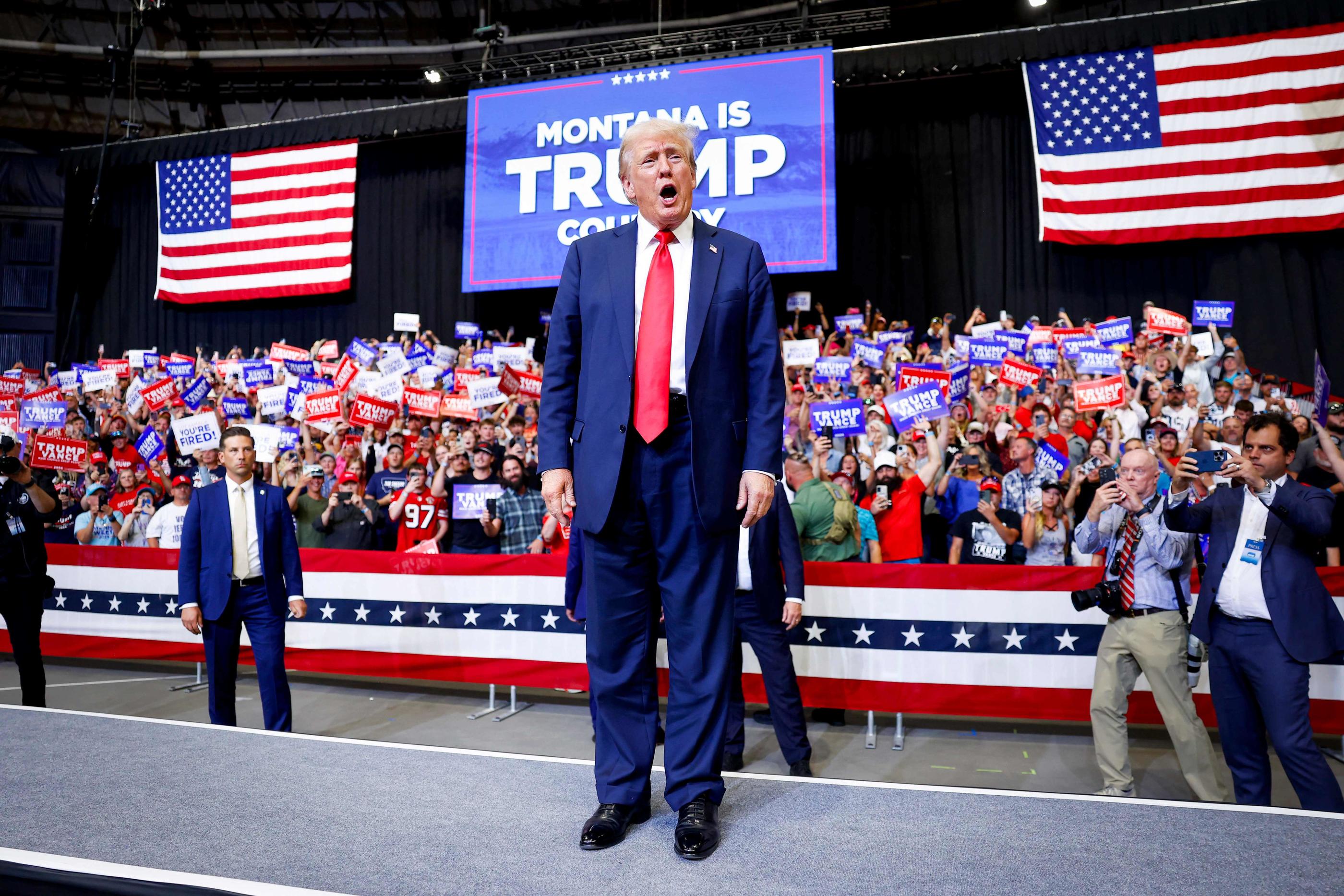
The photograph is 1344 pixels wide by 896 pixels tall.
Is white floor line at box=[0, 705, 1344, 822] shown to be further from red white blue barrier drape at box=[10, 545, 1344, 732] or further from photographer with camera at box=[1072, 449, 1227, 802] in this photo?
red white blue barrier drape at box=[10, 545, 1344, 732]

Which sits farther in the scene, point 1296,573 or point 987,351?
point 987,351

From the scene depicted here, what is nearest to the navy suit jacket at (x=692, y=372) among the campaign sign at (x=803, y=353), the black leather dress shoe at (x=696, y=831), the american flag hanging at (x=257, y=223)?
the black leather dress shoe at (x=696, y=831)

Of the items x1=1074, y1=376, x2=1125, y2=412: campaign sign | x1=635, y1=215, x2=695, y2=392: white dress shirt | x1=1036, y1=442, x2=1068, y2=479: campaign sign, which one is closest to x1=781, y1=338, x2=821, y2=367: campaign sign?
x1=1074, y1=376, x2=1125, y2=412: campaign sign

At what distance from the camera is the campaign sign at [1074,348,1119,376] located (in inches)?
318

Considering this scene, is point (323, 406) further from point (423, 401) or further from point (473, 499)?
point (473, 499)

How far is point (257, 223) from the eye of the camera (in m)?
13.9

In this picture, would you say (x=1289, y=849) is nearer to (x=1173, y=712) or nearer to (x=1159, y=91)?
(x=1173, y=712)

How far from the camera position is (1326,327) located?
985cm

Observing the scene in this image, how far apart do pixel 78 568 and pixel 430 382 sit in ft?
12.7

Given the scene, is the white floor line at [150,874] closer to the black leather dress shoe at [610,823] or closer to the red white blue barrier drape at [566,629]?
the black leather dress shoe at [610,823]

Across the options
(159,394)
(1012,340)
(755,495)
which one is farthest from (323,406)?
(755,495)

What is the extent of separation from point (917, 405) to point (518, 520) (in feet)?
9.54

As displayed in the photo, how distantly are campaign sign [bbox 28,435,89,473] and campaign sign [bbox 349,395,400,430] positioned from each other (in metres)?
2.19

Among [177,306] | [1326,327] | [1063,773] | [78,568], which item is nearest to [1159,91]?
[1326,327]
